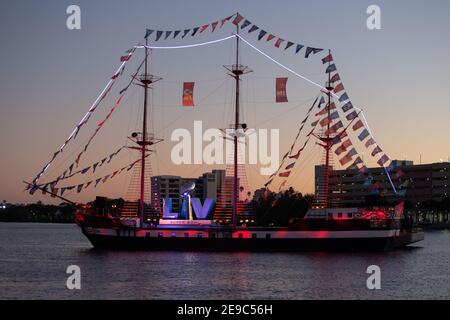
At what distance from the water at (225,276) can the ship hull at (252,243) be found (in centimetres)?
182

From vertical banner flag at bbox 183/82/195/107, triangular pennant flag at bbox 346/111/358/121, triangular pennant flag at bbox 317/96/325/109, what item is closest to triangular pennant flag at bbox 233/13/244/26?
vertical banner flag at bbox 183/82/195/107

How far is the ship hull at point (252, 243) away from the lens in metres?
85.2

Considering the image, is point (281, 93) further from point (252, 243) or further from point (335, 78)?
point (252, 243)

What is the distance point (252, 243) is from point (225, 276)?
2593 centimetres

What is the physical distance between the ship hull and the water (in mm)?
1823

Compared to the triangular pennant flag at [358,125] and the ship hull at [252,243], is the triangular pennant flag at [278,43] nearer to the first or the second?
the triangular pennant flag at [358,125]

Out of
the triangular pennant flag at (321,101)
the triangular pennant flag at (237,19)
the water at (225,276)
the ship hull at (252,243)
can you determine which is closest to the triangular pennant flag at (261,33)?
the triangular pennant flag at (237,19)

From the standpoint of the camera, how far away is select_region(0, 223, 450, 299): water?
5253 cm

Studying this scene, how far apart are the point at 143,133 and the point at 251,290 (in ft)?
138

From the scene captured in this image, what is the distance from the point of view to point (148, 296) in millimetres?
50281

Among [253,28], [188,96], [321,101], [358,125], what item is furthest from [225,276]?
[321,101]

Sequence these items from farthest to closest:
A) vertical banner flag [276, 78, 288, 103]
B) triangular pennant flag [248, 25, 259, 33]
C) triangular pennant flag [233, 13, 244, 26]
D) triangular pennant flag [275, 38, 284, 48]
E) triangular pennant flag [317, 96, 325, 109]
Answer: triangular pennant flag [317, 96, 325, 109] < vertical banner flag [276, 78, 288, 103] < triangular pennant flag [233, 13, 244, 26] < triangular pennant flag [275, 38, 284, 48] < triangular pennant flag [248, 25, 259, 33]

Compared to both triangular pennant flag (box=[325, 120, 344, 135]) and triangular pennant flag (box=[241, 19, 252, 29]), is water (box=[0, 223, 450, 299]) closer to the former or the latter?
triangular pennant flag (box=[325, 120, 344, 135])
